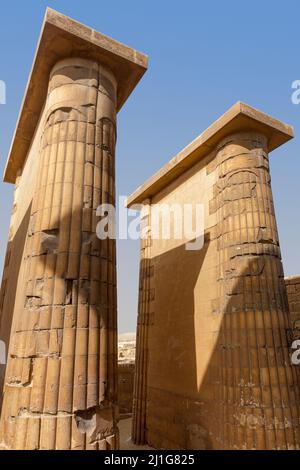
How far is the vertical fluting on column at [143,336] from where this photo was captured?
8523 mm

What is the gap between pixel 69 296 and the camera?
12.3 ft

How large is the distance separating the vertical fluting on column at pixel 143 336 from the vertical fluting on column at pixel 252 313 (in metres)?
3.02

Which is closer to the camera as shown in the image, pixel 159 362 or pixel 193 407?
→ pixel 193 407

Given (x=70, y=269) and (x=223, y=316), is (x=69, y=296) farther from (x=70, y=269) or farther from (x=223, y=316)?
(x=223, y=316)

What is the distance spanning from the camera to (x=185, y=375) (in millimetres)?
7395

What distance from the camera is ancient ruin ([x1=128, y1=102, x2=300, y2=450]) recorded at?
565 cm

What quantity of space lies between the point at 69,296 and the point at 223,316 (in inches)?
144

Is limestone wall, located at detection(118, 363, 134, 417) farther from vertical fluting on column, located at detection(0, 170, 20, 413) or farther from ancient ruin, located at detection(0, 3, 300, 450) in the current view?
vertical fluting on column, located at detection(0, 170, 20, 413)

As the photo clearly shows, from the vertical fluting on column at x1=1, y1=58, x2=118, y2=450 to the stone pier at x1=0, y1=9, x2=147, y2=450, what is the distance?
0.01 meters

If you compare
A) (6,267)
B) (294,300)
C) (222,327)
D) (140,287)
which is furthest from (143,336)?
(294,300)

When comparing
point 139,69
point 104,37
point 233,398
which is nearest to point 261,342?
point 233,398
